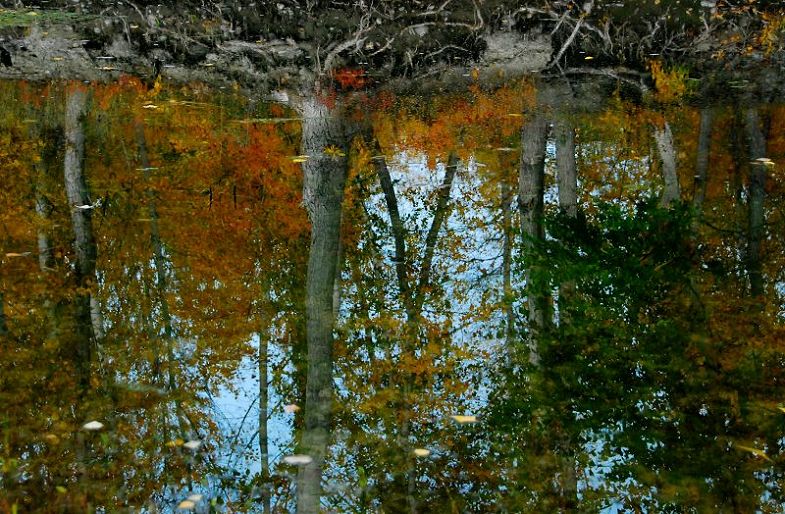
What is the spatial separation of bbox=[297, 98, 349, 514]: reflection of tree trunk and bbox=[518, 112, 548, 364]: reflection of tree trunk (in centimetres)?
153

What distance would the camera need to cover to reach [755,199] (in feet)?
26.7

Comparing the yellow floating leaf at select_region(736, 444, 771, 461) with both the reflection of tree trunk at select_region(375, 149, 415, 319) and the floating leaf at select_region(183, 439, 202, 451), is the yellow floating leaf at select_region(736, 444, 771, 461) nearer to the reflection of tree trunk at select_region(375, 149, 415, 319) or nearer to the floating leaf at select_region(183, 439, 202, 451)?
the reflection of tree trunk at select_region(375, 149, 415, 319)

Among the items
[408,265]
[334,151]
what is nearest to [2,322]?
[408,265]

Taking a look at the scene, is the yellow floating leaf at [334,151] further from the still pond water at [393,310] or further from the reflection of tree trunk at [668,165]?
the reflection of tree trunk at [668,165]

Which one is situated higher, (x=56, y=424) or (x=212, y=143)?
(x=212, y=143)

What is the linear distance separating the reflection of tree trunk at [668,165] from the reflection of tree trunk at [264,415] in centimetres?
437

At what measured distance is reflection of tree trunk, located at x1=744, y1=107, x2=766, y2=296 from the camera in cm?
656

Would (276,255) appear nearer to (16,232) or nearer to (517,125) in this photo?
(16,232)

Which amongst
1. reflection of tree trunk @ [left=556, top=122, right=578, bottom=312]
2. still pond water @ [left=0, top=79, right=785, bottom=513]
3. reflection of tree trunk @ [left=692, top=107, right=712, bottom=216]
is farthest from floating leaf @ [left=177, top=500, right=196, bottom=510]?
reflection of tree trunk @ [left=692, top=107, right=712, bottom=216]

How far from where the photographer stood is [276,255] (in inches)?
298

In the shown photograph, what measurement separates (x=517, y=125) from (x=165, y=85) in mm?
6257

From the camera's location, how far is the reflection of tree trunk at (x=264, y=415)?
4027 mm

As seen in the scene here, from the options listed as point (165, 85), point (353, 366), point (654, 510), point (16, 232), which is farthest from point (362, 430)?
point (165, 85)

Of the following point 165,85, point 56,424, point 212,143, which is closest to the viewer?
point 56,424
